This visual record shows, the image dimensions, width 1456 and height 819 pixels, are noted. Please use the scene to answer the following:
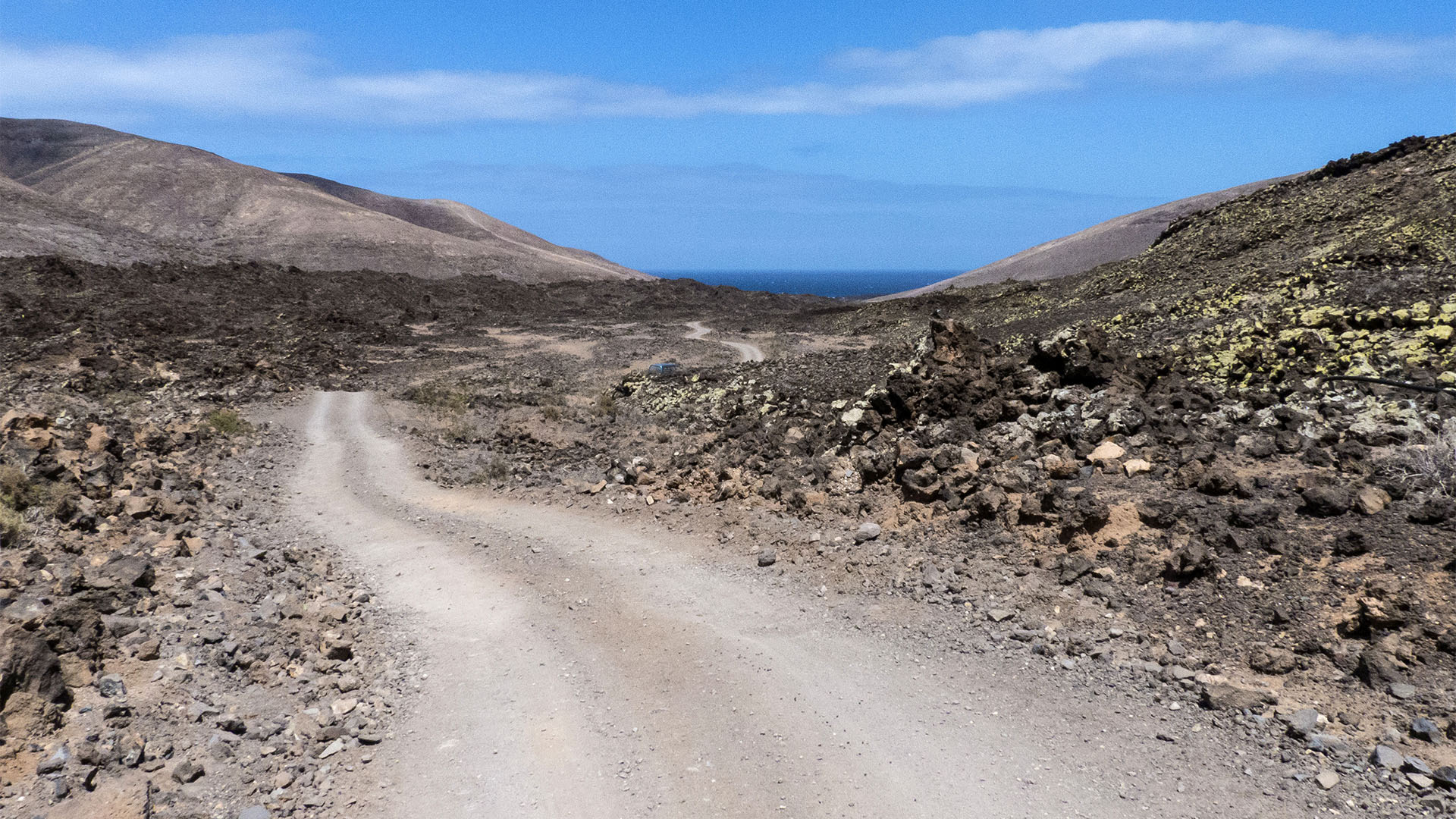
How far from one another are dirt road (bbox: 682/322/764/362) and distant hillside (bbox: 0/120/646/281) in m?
30.6

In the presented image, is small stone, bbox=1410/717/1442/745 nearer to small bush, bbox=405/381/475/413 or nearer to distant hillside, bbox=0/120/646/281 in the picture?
small bush, bbox=405/381/475/413

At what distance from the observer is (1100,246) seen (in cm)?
6575

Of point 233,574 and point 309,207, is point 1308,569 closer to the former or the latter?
point 233,574

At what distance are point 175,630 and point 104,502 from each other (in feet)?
12.8

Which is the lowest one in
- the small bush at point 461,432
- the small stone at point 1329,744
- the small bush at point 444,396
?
the small stone at point 1329,744

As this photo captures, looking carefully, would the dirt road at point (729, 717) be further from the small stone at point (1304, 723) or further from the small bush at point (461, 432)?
the small bush at point (461, 432)

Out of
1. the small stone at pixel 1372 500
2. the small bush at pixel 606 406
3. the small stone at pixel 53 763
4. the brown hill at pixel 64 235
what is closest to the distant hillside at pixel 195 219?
the brown hill at pixel 64 235

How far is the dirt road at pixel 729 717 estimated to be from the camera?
19.1 ft

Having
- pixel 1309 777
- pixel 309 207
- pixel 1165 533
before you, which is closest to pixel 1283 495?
pixel 1165 533

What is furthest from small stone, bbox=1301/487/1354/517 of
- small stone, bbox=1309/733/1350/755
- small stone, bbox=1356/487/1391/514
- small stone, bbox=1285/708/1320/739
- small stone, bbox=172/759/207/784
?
small stone, bbox=172/759/207/784

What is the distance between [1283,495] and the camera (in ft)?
28.4

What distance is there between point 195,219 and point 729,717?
86676 mm

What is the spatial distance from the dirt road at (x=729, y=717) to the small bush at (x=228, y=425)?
9.81m

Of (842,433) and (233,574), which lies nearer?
(233,574)
